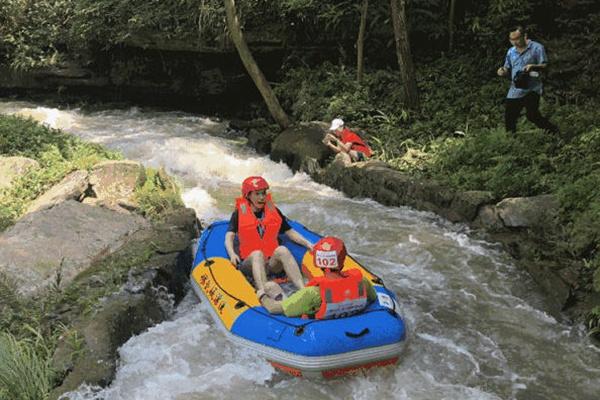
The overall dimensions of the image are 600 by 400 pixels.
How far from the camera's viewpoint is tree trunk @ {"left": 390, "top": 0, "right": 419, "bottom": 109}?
11078mm

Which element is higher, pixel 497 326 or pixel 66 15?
pixel 66 15

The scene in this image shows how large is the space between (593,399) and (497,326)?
47.4 inches

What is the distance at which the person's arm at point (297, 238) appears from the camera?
6316 millimetres

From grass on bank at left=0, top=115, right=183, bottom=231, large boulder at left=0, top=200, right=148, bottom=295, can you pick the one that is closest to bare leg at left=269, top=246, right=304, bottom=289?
large boulder at left=0, top=200, right=148, bottom=295

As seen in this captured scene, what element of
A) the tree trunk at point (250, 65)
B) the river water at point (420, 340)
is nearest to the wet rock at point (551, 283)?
the river water at point (420, 340)

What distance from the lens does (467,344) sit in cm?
550

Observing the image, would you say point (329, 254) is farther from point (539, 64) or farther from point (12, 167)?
point (12, 167)

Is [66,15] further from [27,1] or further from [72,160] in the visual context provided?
[72,160]

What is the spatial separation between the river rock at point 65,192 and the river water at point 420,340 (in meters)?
1.81

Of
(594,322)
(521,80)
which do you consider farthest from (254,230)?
(521,80)

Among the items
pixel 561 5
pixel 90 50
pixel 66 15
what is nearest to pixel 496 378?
pixel 561 5

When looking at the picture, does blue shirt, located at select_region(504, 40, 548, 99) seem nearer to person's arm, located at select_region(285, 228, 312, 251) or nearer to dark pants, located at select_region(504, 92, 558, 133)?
dark pants, located at select_region(504, 92, 558, 133)

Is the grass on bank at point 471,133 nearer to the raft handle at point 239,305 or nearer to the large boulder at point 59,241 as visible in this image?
the raft handle at point 239,305

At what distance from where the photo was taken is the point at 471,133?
9.79 m
